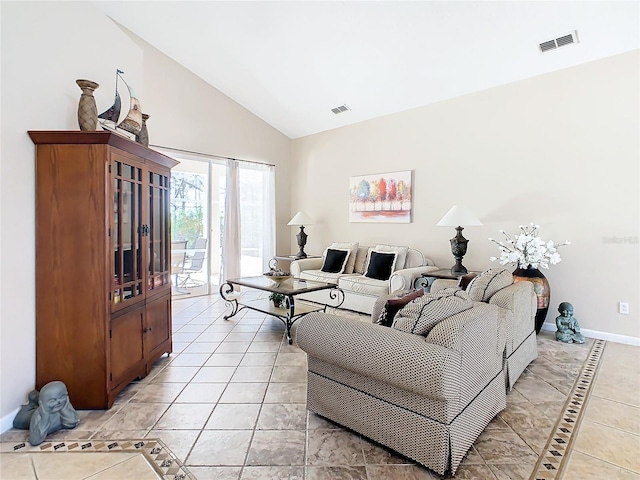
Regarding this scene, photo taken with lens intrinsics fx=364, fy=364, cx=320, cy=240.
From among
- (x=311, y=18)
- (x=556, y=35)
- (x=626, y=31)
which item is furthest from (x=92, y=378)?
(x=626, y=31)

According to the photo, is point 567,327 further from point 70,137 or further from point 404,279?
point 70,137

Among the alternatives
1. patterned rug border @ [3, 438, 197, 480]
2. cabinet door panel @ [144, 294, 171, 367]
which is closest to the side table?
cabinet door panel @ [144, 294, 171, 367]

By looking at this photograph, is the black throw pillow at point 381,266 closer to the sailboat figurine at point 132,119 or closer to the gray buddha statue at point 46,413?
the sailboat figurine at point 132,119

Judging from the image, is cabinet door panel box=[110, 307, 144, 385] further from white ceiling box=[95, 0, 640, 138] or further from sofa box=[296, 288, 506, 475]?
white ceiling box=[95, 0, 640, 138]

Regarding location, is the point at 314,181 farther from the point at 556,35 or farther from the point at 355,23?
the point at 556,35

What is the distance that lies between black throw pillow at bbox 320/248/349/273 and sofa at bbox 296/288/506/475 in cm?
326

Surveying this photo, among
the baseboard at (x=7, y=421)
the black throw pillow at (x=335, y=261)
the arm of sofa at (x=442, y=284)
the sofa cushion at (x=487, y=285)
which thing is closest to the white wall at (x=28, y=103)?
the baseboard at (x=7, y=421)

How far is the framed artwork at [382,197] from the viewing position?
5.23 m

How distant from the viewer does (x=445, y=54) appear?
12.6 ft

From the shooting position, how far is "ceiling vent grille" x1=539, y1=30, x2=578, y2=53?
3.31m

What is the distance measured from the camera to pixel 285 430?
212cm

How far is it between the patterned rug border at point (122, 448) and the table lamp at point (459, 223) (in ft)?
11.0

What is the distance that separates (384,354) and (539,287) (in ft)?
9.09

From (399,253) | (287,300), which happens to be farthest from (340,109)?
(287,300)
